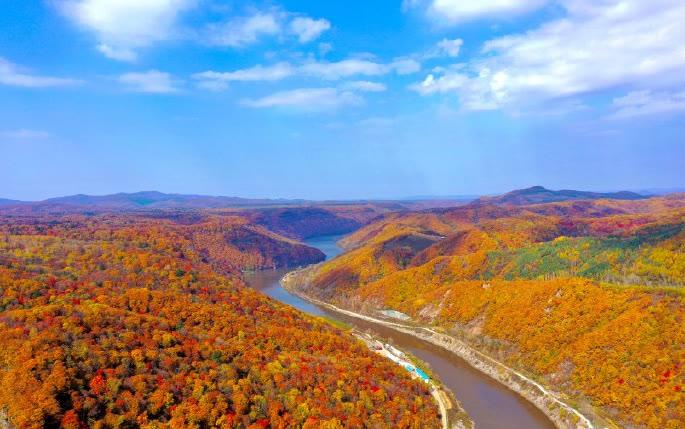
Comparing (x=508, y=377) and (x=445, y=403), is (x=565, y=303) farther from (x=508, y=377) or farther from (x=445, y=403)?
(x=445, y=403)

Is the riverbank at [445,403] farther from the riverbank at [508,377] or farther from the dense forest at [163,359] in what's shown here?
the riverbank at [508,377]

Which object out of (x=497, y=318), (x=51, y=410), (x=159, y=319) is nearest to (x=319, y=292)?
(x=497, y=318)

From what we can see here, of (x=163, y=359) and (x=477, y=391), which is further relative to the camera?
(x=477, y=391)

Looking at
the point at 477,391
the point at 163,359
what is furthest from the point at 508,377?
the point at 163,359

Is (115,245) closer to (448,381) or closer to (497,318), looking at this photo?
(448,381)

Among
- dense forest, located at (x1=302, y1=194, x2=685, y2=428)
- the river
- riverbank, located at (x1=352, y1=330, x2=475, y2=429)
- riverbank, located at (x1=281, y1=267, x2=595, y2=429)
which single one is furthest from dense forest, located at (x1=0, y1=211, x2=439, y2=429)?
dense forest, located at (x1=302, y1=194, x2=685, y2=428)

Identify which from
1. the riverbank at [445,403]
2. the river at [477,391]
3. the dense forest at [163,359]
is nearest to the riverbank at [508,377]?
the river at [477,391]

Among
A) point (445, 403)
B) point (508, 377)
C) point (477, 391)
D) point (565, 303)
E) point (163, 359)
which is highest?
point (163, 359)
